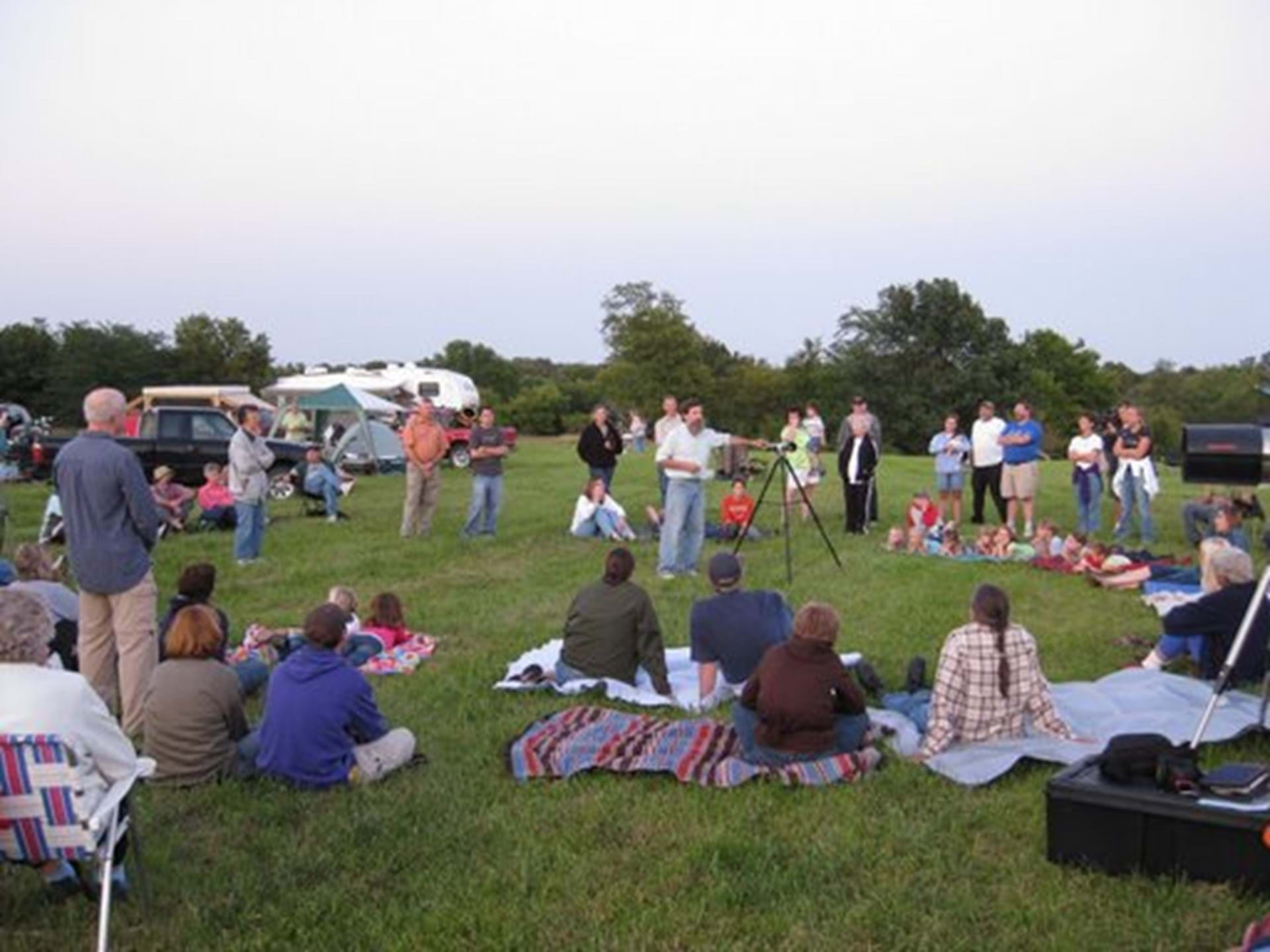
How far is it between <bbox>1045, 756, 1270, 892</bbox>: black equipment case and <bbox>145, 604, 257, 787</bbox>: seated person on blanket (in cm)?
360

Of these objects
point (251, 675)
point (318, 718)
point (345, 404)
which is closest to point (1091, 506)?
point (251, 675)

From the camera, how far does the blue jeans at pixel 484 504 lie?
14219 millimetres

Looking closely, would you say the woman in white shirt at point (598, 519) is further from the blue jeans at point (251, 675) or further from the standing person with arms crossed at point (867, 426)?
the blue jeans at point (251, 675)

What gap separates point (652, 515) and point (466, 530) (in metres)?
2.33

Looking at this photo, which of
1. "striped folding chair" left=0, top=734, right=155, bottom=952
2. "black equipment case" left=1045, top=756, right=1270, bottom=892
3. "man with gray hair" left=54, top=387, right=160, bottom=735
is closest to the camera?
"striped folding chair" left=0, top=734, right=155, bottom=952

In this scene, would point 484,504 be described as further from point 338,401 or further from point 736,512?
point 338,401

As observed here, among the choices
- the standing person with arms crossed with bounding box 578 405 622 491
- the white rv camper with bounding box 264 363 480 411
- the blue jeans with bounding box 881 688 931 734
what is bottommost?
the blue jeans with bounding box 881 688 931 734

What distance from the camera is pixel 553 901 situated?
4152 mm

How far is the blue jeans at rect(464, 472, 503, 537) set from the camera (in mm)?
14219

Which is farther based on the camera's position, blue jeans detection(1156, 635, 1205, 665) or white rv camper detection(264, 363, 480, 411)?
white rv camper detection(264, 363, 480, 411)

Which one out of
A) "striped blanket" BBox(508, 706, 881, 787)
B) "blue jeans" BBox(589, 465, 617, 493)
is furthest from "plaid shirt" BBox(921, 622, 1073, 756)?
"blue jeans" BBox(589, 465, 617, 493)

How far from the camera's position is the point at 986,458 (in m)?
14.9

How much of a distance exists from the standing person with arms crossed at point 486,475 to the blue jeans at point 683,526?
128 inches

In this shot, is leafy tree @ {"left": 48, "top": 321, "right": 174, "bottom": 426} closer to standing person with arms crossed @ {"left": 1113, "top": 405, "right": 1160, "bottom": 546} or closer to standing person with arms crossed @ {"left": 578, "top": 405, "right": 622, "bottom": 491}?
standing person with arms crossed @ {"left": 578, "top": 405, "right": 622, "bottom": 491}
